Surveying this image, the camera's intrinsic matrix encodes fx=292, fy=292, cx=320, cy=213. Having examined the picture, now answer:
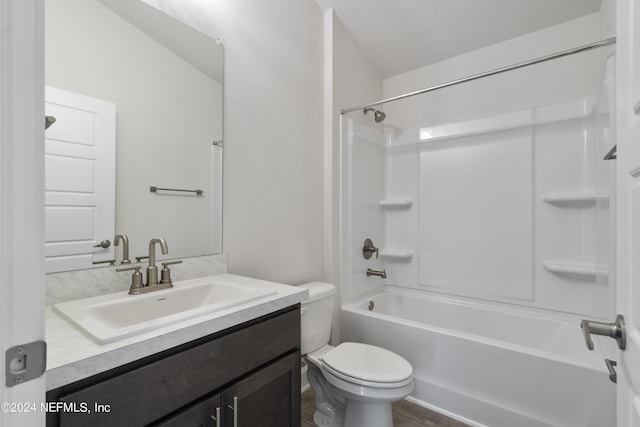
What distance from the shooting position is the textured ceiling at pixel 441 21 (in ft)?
6.40

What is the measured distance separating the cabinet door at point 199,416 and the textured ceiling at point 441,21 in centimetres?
239

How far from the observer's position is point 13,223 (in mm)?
380

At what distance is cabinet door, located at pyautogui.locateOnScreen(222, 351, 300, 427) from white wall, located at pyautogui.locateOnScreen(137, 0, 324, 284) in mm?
616

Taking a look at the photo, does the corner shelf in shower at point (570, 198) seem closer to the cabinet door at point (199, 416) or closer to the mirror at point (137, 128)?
the mirror at point (137, 128)

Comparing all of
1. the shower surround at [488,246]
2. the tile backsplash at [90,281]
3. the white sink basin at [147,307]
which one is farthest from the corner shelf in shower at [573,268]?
the tile backsplash at [90,281]

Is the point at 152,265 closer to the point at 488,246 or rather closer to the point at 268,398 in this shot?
the point at 268,398

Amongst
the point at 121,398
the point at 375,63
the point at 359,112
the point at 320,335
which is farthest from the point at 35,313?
the point at 375,63

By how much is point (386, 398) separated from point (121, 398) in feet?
3.46

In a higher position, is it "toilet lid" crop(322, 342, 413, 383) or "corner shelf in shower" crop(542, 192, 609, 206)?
"corner shelf in shower" crop(542, 192, 609, 206)

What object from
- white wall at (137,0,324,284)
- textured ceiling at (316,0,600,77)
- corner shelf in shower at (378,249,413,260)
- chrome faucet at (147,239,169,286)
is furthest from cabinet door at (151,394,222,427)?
textured ceiling at (316,0,600,77)

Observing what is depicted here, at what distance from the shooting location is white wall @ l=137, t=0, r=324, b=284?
1.51 meters

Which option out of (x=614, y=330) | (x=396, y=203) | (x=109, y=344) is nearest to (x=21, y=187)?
(x=109, y=344)

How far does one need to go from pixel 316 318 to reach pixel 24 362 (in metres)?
1.34

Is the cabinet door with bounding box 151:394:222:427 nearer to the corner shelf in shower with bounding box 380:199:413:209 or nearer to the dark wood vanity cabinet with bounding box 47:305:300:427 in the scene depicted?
the dark wood vanity cabinet with bounding box 47:305:300:427
